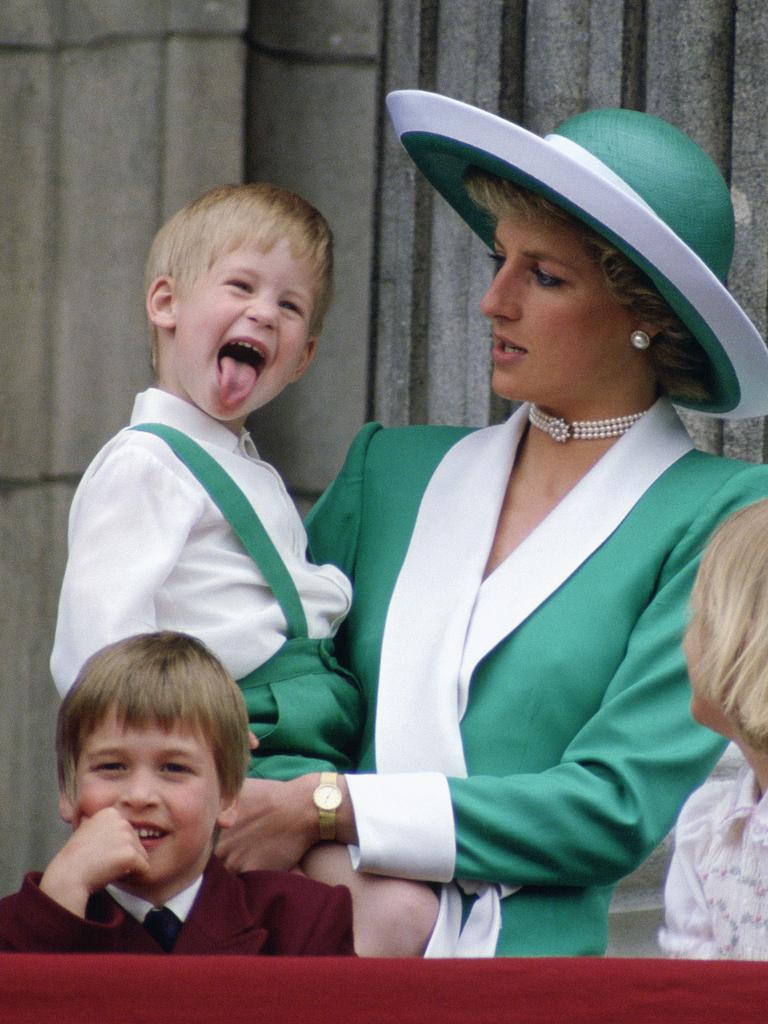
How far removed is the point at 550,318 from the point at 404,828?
0.71 meters

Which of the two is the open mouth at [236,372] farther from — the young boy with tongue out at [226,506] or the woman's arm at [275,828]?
the woman's arm at [275,828]

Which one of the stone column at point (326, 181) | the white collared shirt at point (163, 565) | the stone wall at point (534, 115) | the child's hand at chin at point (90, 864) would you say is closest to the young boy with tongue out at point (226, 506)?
the white collared shirt at point (163, 565)

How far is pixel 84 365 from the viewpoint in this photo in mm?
3990

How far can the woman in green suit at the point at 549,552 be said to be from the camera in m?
2.48

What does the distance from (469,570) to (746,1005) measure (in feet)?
3.59

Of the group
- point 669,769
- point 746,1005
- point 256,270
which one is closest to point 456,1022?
point 746,1005

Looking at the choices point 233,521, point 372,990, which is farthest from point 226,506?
point 372,990

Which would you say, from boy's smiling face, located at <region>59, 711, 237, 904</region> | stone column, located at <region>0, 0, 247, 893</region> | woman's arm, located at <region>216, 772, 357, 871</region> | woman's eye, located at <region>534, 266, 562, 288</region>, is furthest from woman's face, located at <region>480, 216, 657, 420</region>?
stone column, located at <region>0, 0, 247, 893</region>

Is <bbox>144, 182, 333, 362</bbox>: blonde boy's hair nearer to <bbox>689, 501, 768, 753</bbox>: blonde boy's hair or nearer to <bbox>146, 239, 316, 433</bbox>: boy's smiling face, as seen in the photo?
<bbox>146, 239, 316, 433</bbox>: boy's smiling face

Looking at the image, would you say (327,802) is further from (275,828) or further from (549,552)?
(549,552)

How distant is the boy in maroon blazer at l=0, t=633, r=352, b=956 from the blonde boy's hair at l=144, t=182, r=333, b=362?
25.0 inches

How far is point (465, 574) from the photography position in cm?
273

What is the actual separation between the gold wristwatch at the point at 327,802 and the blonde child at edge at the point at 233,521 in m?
0.01

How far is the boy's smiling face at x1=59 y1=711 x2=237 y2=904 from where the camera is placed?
2229mm
